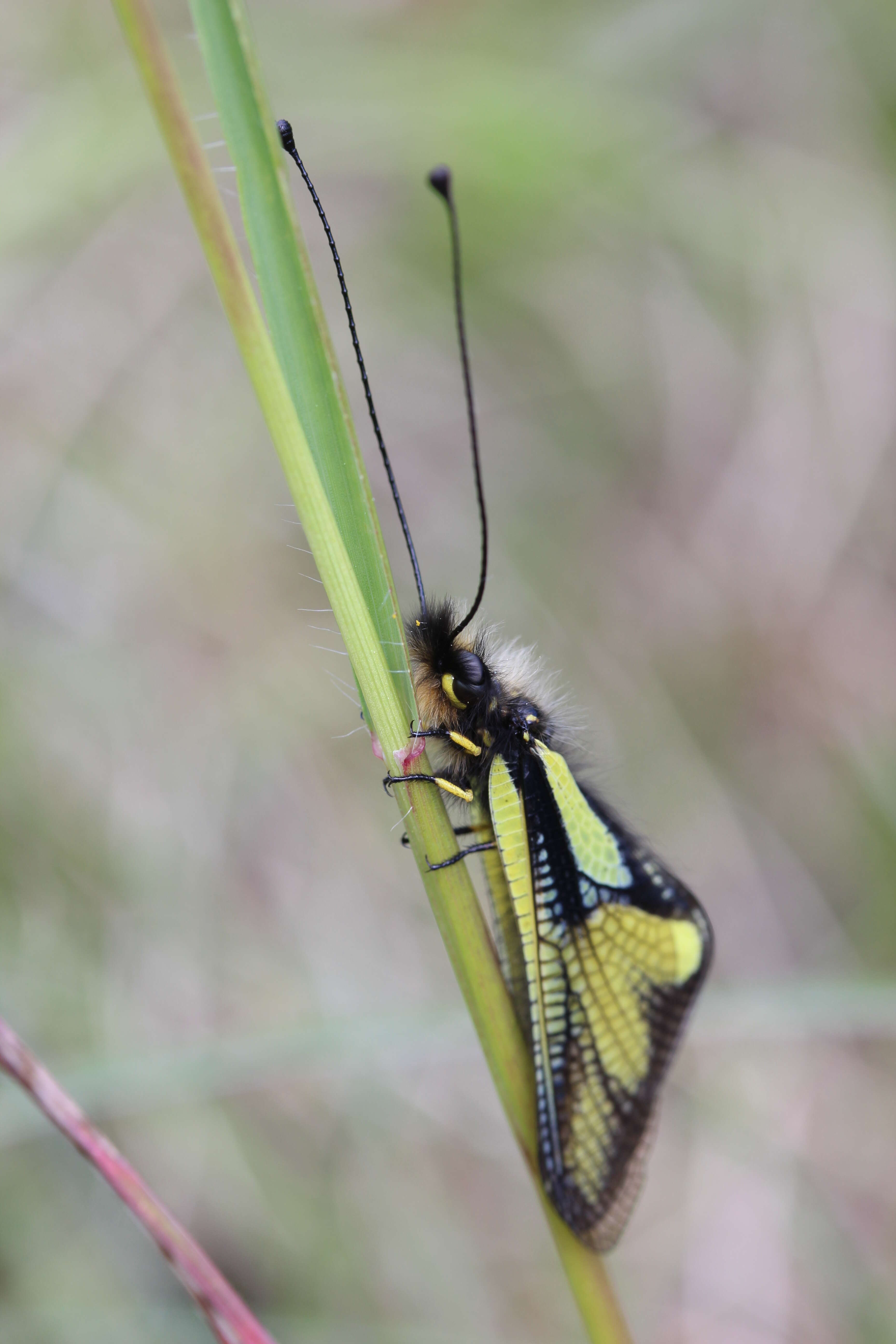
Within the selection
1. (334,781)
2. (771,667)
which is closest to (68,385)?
(334,781)

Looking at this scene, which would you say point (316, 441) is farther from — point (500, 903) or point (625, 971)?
point (625, 971)

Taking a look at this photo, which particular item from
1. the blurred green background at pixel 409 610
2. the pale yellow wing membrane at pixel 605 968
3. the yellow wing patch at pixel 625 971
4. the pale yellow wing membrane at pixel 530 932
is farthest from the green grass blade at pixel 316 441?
the blurred green background at pixel 409 610

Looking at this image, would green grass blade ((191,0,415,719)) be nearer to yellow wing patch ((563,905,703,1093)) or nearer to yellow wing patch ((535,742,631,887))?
yellow wing patch ((535,742,631,887))

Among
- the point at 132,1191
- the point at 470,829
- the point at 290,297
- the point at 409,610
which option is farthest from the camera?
the point at 409,610

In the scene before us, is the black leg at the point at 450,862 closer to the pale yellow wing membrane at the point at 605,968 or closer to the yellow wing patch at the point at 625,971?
the pale yellow wing membrane at the point at 605,968

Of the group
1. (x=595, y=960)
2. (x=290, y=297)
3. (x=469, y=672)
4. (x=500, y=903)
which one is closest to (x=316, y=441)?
(x=290, y=297)

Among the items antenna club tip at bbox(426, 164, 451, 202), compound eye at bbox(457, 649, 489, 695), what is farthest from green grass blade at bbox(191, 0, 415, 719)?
compound eye at bbox(457, 649, 489, 695)

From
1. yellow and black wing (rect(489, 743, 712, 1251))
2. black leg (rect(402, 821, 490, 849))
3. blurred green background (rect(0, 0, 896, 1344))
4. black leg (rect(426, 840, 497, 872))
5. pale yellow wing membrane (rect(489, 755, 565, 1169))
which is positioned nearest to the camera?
black leg (rect(426, 840, 497, 872))
